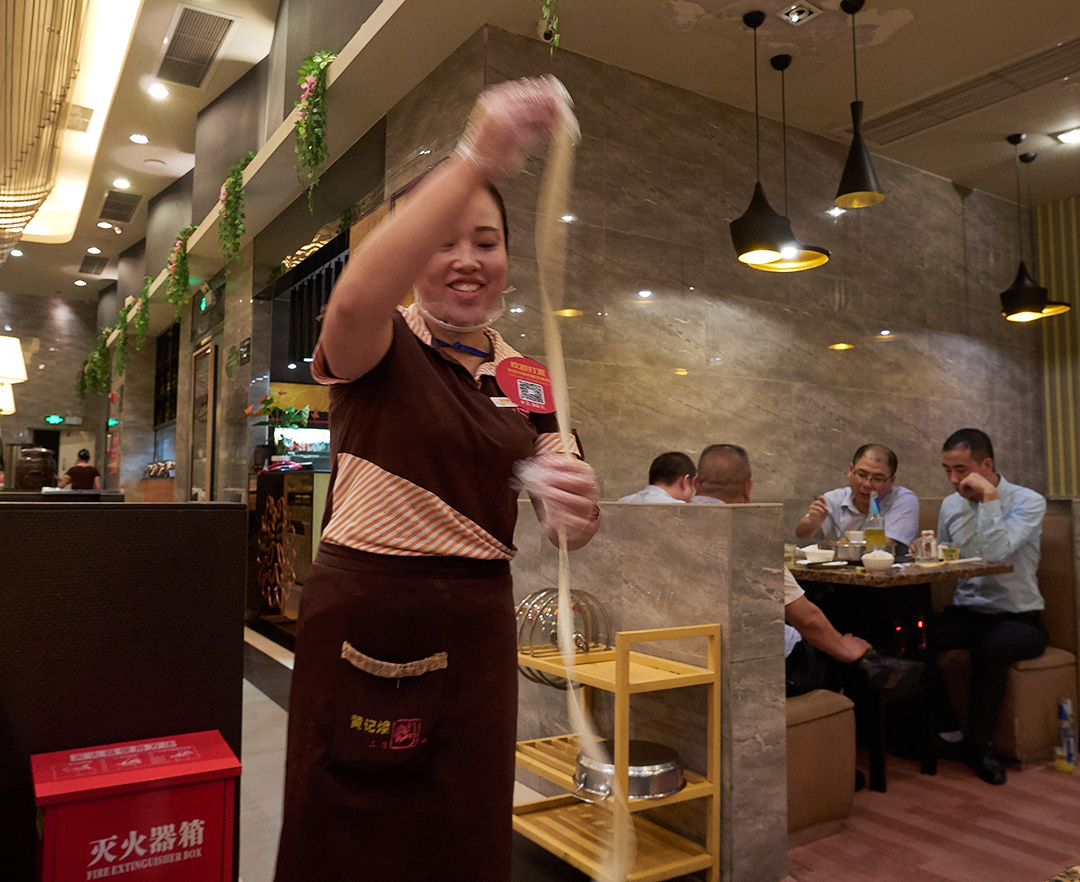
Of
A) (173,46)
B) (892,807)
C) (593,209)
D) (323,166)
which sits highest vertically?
(173,46)

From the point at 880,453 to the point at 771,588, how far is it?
7.90ft

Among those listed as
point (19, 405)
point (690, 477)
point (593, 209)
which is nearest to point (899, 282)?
point (593, 209)

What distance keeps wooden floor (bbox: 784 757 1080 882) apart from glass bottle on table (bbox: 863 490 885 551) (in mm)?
1018

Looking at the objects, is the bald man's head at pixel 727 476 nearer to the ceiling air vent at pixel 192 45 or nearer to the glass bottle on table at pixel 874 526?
the glass bottle on table at pixel 874 526

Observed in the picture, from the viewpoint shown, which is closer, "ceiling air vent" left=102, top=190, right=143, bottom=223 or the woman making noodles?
the woman making noodles

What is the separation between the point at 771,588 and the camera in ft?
8.34

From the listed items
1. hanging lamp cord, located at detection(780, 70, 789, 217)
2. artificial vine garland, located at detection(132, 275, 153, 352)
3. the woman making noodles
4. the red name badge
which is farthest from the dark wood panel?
artificial vine garland, located at detection(132, 275, 153, 352)

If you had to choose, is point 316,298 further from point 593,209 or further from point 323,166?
point 593,209

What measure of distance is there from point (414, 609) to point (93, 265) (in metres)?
14.3

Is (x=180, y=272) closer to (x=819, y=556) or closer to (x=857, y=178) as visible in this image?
(x=857, y=178)

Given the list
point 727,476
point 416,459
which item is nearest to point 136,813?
point 416,459

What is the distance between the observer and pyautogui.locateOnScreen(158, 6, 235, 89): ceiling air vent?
6.46 m

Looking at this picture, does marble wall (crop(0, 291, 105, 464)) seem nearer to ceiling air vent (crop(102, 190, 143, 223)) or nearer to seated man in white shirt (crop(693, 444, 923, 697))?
ceiling air vent (crop(102, 190, 143, 223))

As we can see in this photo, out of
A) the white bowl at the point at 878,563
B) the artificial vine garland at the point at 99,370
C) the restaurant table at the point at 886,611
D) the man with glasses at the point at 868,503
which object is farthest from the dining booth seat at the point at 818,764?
the artificial vine garland at the point at 99,370
